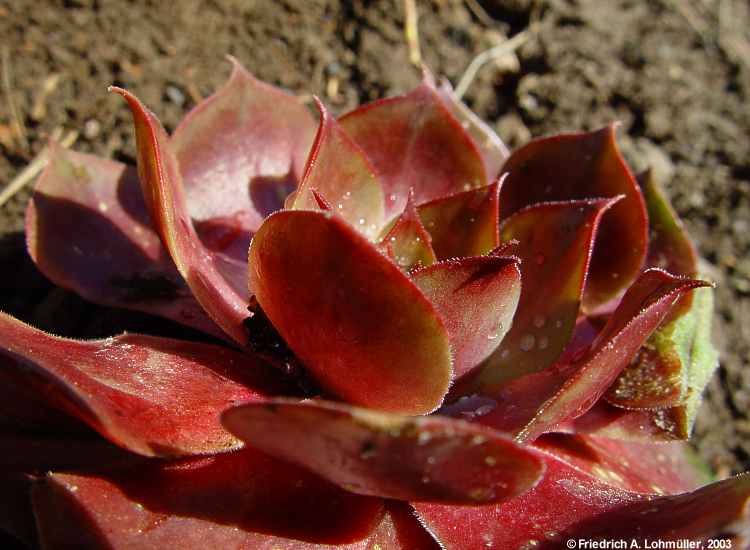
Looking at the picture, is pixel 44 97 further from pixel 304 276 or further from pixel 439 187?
pixel 304 276

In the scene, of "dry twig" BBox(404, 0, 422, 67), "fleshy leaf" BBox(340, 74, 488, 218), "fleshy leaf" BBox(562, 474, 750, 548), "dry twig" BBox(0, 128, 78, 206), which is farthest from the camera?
"dry twig" BBox(404, 0, 422, 67)

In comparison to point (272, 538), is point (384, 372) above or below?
above

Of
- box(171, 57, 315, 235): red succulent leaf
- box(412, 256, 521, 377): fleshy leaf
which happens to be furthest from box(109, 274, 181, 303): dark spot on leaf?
box(412, 256, 521, 377): fleshy leaf

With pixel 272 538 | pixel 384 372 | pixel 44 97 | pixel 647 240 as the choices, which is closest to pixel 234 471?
pixel 272 538

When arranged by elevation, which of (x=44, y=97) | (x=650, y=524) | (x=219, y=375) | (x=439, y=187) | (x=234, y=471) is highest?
(x=44, y=97)

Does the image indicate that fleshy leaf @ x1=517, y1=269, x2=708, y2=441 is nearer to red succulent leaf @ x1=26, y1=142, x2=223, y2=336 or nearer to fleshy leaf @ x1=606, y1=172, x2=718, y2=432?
fleshy leaf @ x1=606, y1=172, x2=718, y2=432

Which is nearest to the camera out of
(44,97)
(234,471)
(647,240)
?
(234,471)

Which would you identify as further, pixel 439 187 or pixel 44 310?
pixel 44 310
